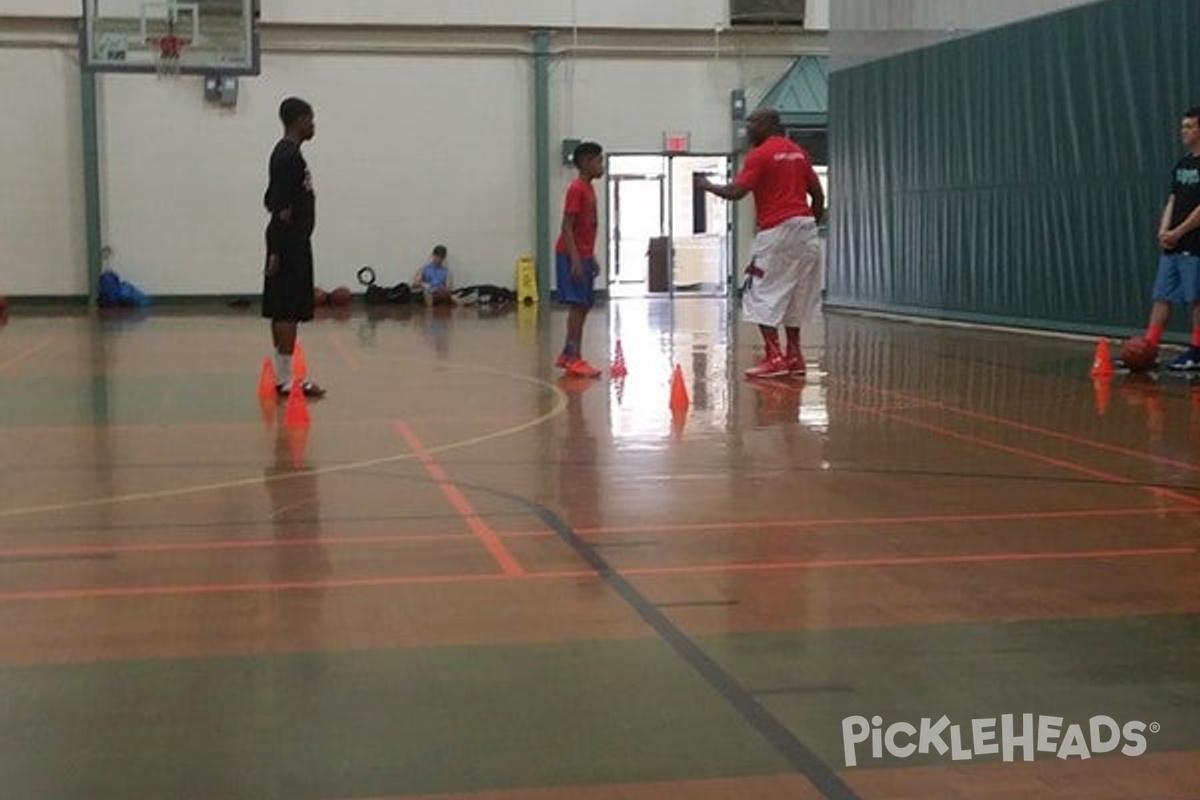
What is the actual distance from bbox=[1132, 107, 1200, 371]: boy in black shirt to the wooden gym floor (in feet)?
6.29

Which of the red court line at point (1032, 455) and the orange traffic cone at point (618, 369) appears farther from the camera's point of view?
the orange traffic cone at point (618, 369)

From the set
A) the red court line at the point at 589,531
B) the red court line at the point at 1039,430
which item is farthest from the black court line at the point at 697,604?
the red court line at the point at 1039,430

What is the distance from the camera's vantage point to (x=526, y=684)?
→ 3898 millimetres

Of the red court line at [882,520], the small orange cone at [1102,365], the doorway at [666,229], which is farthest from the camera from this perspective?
the doorway at [666,229]

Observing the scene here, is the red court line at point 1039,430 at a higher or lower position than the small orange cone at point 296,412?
lower

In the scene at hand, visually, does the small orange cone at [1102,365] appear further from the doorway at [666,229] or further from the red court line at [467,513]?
the doorway at [666,229]

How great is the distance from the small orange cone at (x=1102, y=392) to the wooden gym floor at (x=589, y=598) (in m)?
0.11

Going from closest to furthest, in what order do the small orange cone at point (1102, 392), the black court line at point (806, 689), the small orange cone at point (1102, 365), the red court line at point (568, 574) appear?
the black court line at point (806, 689), the red court line at point (568, 574), the small orange cone at point (1102, 392), the small orange cone at point (1102, 365)

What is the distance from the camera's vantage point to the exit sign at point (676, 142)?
28781 mm

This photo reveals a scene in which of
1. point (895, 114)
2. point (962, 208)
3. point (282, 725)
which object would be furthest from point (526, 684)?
point (895, 114)

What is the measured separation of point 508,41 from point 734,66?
4.00 m

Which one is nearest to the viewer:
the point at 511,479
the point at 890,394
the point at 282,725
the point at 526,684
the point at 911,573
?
the point at 282,725

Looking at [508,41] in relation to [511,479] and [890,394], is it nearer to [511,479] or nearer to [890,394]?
[890,394]

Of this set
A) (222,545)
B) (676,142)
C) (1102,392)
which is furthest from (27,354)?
(676,142)
